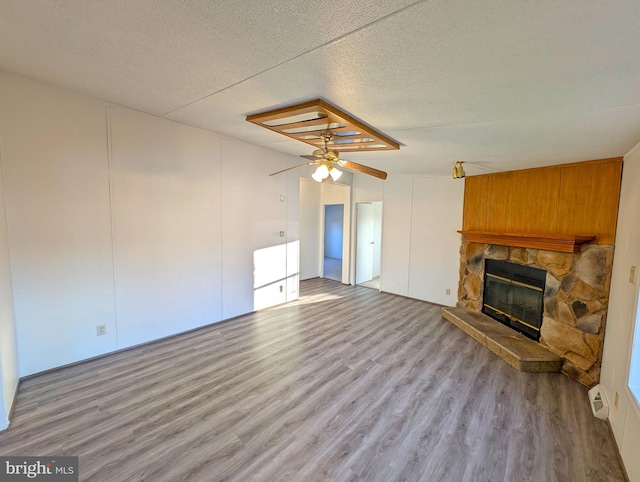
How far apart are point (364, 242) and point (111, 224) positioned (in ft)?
16.5

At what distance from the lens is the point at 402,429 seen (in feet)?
6.82

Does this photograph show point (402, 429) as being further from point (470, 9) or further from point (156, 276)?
point (156, 276)

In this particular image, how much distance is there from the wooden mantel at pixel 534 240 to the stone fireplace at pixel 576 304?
96mm

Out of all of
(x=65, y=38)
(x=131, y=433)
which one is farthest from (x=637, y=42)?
(x=131, y=433)

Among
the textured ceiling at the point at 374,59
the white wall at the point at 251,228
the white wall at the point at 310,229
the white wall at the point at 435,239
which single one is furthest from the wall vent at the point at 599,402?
the white wall at the point at 310,229

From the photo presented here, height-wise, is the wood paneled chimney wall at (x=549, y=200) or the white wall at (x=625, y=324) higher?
the wood paneled chimney wall at (x=549, y=200)

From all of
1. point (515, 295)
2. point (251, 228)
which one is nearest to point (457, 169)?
point (515, 295)

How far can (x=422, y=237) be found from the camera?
5195 mm

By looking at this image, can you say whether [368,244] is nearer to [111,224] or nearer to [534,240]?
[534,240]

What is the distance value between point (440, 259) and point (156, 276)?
450 centimetres

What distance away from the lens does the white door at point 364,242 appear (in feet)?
21.1

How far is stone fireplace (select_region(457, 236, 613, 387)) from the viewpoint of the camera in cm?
269

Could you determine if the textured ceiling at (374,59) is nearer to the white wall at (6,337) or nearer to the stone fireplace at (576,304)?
the stone fireplace at (576,304)

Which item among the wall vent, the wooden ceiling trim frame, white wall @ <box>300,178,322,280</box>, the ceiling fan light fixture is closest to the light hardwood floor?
the wall vent
